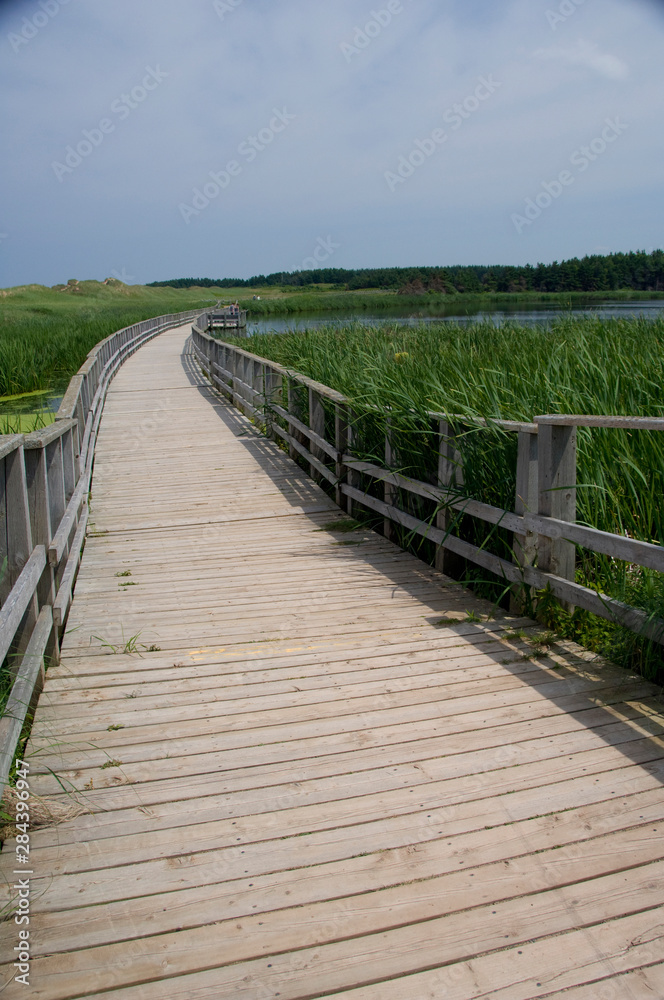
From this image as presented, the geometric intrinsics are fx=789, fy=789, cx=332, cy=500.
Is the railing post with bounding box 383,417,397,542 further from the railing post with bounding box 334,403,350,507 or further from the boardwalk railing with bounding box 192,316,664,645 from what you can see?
the railing post with bounding box 334,403,350,507

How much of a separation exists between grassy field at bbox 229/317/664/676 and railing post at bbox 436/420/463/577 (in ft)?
0.32

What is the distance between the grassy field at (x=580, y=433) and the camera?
3.60 m

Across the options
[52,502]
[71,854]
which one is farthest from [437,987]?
[52,502]

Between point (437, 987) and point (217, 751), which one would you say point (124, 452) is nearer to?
point (217, 751)

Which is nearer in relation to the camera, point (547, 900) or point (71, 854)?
point (547, 900)

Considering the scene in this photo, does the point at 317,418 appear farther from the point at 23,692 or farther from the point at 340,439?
the point at 23,692

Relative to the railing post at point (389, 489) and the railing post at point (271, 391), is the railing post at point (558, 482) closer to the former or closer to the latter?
the railing post at point (389, 489)

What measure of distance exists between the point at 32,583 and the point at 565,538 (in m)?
2.23

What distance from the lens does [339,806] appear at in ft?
8.07

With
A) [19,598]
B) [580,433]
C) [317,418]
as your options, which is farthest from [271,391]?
[19,598]

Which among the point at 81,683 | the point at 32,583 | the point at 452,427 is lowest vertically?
the point at 81,683

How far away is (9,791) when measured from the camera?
2473mm

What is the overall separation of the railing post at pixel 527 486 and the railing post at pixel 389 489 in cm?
153

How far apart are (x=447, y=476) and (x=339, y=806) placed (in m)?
2.56
